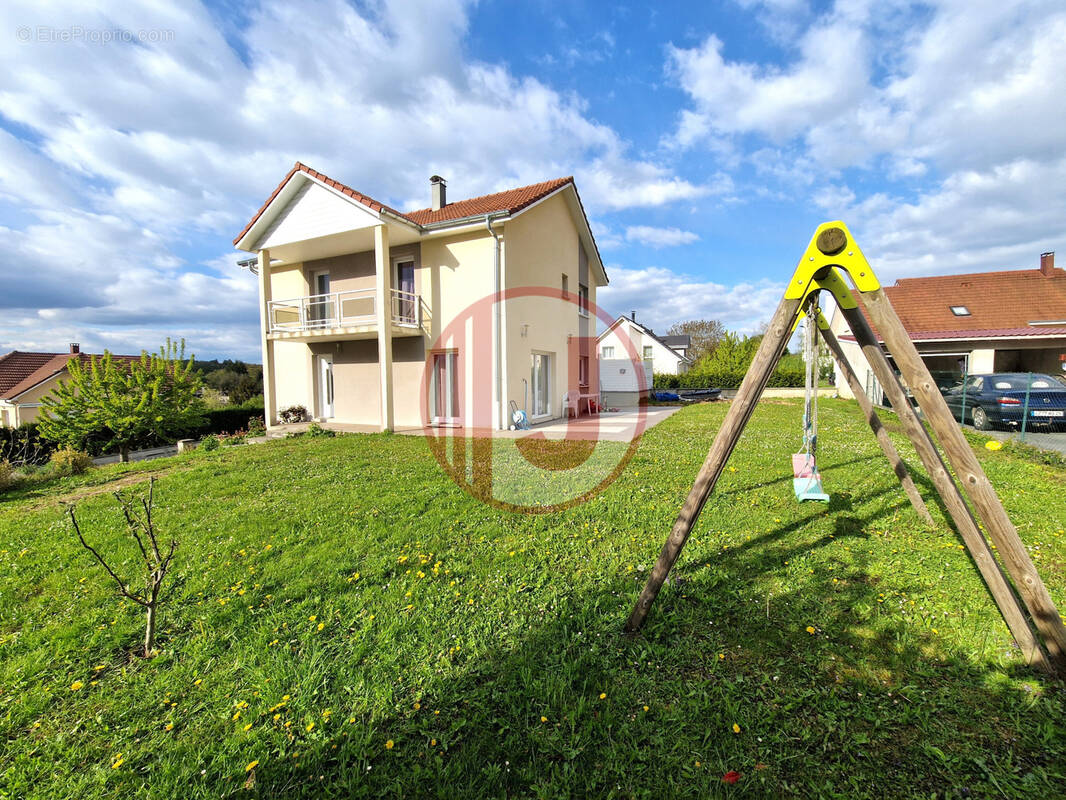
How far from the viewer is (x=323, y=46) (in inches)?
264

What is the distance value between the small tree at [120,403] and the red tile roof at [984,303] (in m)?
27.0

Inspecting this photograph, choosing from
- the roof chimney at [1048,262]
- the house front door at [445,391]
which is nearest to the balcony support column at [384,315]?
the house front door at [445,391]

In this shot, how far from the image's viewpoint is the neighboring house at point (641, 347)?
39.6m

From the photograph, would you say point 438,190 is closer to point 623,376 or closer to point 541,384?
point 541,384

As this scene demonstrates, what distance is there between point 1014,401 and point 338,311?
17394 millimetres

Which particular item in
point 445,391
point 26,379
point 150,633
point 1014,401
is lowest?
point 150,633

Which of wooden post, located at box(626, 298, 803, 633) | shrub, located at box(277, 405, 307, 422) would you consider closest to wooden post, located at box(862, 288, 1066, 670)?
wooden post, located at box(626, 298, 803, 633)

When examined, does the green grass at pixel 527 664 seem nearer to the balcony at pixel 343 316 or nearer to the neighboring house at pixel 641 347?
the balcony at pixel 343 316

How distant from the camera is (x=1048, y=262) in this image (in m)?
20.2

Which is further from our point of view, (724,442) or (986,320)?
(986,320)

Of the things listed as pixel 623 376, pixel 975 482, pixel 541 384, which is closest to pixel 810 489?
pixel 975 482

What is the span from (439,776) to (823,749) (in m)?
1.70

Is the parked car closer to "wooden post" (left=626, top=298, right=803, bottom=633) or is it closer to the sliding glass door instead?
the sliding glass door

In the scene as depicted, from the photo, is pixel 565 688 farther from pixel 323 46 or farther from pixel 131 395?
pixel 131 395
